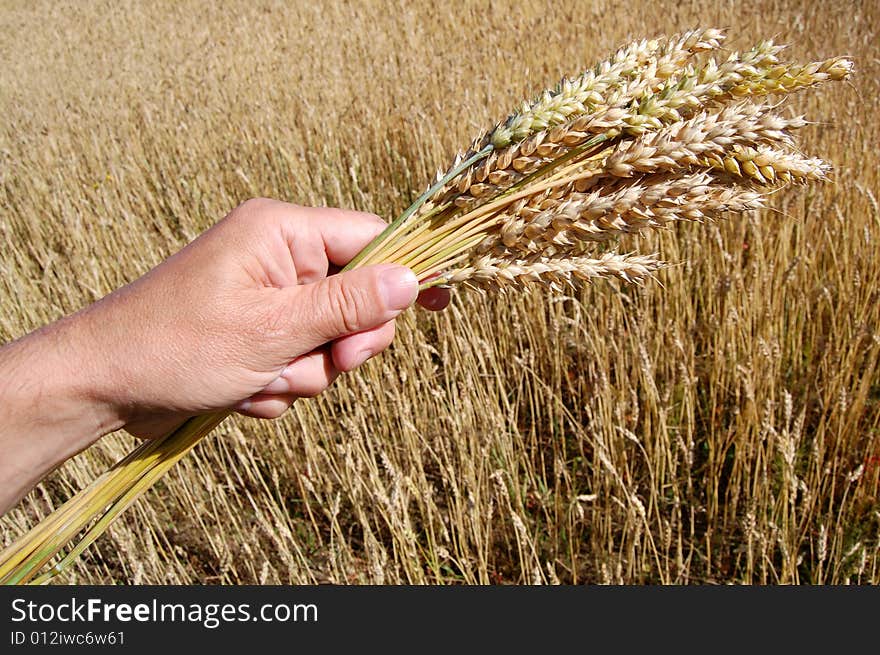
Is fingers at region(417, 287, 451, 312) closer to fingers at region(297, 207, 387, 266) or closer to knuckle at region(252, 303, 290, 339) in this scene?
fingers at region(297, 207, 387, 266)

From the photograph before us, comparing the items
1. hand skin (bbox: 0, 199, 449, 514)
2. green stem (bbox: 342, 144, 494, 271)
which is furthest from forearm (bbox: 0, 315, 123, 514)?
green stem (bbox: 342, 144, 494, 271)

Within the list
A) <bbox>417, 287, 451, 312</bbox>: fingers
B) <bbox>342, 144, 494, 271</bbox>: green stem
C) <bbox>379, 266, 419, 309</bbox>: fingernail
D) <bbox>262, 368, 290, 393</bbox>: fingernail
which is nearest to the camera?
<bbox>342, 144, 494, 271</bbox>: green stem

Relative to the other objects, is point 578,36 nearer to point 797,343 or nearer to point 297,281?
point 797,343

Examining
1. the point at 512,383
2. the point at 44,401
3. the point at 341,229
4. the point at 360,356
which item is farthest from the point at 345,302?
the point at 512,383

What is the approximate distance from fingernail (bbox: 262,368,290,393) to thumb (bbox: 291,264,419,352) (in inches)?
5.4

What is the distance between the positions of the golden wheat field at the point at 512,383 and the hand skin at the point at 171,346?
45cm

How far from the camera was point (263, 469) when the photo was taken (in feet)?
7.56

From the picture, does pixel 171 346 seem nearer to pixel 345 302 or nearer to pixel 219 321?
pixel 219 321

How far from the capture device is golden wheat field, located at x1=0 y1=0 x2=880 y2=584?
1767mm

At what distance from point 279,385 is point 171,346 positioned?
0.26 m

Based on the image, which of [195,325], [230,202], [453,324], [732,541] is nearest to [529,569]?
[732,541]

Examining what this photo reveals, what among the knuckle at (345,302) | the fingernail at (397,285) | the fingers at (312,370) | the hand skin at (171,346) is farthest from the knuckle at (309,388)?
the fingernail at (397,285)

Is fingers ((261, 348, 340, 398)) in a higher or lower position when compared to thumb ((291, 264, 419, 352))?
lower

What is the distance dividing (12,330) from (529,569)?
2.00 metres
